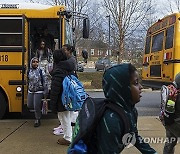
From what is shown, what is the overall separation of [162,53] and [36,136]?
5.45 m

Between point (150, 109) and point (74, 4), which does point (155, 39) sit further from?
point (74, 4)

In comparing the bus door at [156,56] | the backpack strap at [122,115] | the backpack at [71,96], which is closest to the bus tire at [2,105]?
the backpack at [71,96]

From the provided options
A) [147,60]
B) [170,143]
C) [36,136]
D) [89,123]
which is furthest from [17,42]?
[89,123]

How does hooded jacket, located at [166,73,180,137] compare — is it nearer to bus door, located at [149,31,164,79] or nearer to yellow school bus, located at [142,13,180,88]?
yellow school bus, located at [142,13,180,88]

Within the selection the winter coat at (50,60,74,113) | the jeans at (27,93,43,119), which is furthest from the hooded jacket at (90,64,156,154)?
the jeans at (27,93,43,119)

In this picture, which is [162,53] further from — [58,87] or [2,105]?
[58,87]

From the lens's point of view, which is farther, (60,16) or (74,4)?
(74,4)

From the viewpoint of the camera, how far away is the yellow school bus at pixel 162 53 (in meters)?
9.76

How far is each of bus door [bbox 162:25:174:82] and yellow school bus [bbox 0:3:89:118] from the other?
3.20 m

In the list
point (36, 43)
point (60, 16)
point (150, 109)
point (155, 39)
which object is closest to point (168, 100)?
point (60, 16)

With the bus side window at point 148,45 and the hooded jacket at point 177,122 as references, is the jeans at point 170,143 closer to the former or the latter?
the hooded jacket at point 177,122

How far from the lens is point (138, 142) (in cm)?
273

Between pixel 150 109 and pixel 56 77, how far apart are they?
20.3 feet

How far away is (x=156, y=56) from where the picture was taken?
11.4m
